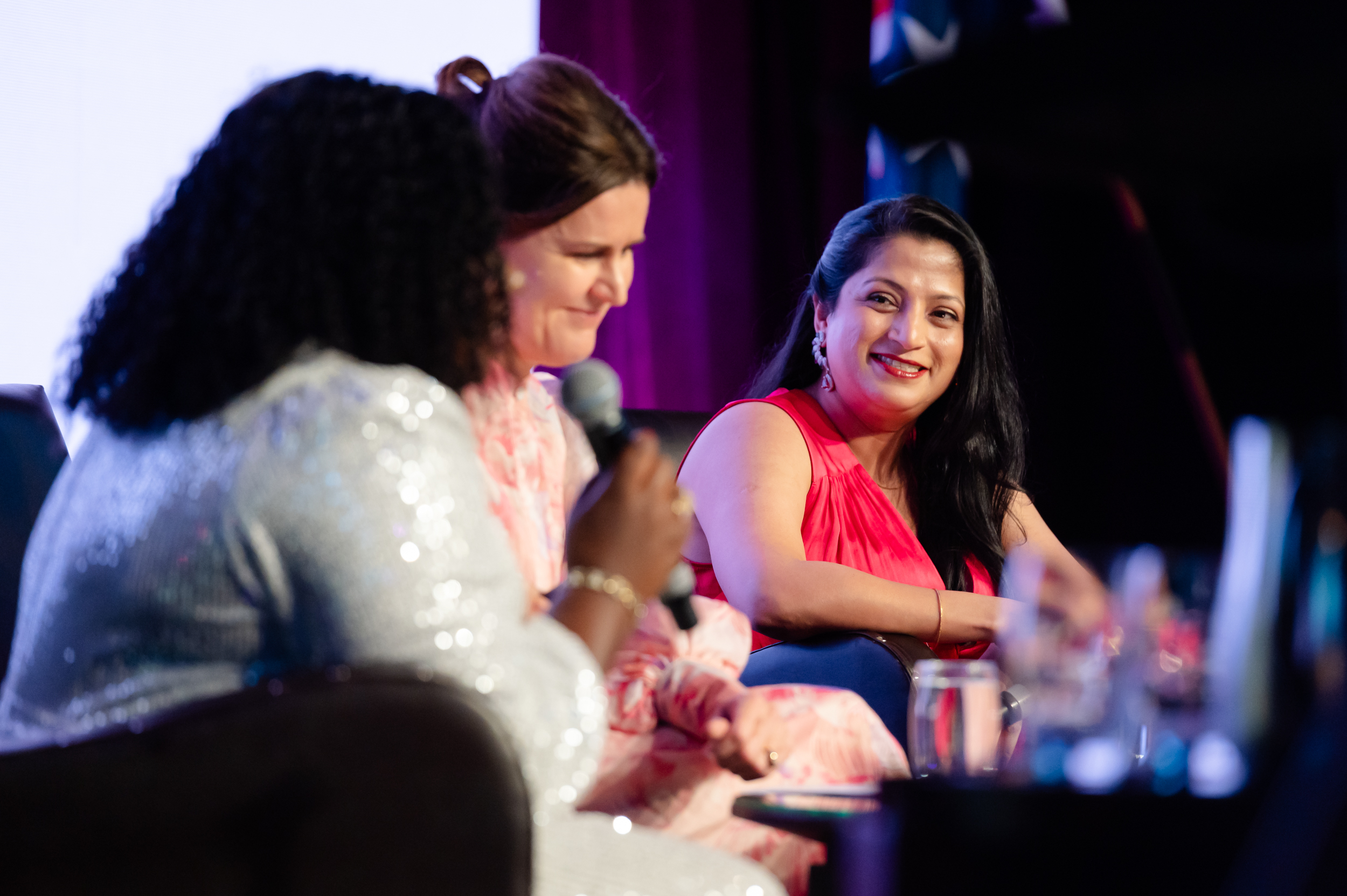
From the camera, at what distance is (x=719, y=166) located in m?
3.46

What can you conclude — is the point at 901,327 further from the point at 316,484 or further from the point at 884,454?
the point at 316,484

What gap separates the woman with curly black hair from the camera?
31.8 inches

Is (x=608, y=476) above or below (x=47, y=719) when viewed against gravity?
above

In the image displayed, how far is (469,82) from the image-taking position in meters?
1.53

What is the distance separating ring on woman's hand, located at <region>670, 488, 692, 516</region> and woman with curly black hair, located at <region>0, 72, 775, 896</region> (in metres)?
0.01

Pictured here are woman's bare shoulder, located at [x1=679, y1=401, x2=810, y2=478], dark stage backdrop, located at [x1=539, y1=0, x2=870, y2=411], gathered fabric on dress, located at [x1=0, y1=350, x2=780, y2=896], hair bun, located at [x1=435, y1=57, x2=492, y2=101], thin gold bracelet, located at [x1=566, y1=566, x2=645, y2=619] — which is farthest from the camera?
dark stage backdrop, located at [x1=539, y1=0, x2=870, y2=411]

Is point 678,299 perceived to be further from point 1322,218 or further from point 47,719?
point 47,719

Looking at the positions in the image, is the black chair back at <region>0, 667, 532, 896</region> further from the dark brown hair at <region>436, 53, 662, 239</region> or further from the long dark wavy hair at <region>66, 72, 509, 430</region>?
the dark brown hair at <region>436, 53, 662, 239</region>

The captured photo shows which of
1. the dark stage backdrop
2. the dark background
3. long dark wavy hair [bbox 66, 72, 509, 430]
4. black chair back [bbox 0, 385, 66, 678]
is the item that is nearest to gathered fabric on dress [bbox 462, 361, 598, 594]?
long dark wavy hair [bbox 66, 72, 509, 430]

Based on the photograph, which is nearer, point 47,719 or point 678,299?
point 47,719

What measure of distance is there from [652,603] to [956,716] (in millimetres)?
379

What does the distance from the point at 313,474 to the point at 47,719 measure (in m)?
0.29

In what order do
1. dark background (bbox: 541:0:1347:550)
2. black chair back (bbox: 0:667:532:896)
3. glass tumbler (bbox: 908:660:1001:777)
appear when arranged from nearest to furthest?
black chair back (bbox: 0:667:532:896)
glass tumbler (bbox: 908:660:1001:777)
dark background (bbox: 541:0:1347:550)

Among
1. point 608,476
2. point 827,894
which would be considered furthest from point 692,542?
point 608,476
